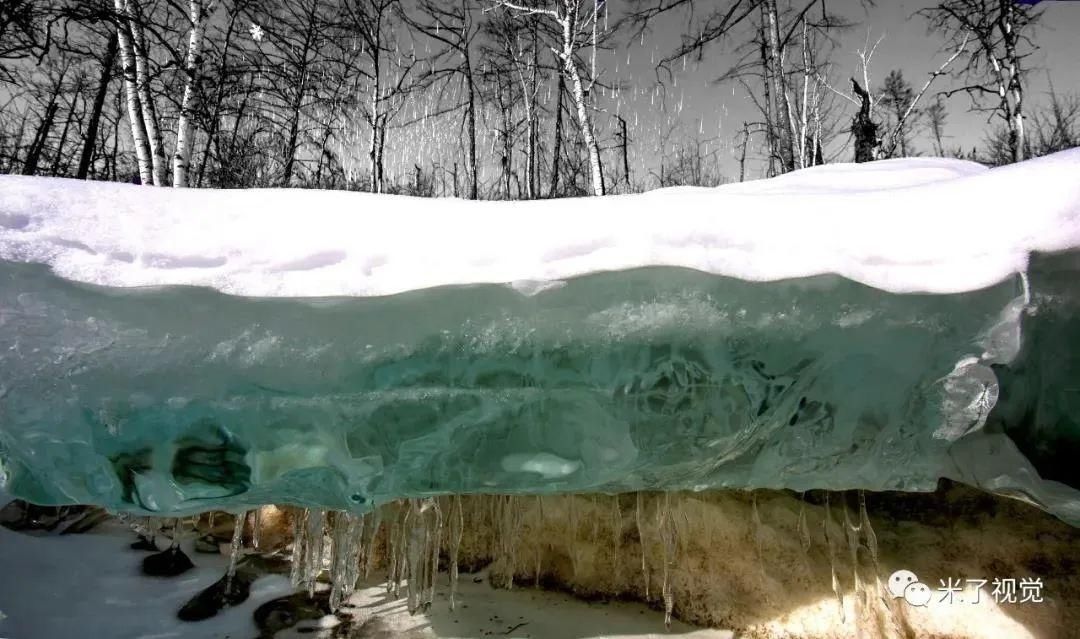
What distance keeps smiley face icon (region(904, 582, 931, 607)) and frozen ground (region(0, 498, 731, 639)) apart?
55 cm

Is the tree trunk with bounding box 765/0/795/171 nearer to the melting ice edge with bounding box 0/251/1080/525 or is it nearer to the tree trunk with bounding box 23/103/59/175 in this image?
the melting ice edge with bounding box 0/251/1080/525

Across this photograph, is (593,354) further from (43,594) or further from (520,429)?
(43,594)

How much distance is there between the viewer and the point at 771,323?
111cm

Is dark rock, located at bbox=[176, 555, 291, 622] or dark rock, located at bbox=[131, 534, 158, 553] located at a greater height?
dark rock, located at bbox=[131, 534, 158, 553]

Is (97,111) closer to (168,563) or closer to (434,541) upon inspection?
(168,563)

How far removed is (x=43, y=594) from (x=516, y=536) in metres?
1.86

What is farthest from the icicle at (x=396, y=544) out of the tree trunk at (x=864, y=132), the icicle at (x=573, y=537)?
the tree trunk at (x=864, y=132)

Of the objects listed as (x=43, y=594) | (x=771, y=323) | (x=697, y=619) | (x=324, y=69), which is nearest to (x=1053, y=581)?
(x=697, y=619)

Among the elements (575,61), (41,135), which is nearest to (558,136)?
(575,61)

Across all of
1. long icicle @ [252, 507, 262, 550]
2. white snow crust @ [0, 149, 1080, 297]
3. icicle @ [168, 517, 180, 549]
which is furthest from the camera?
long icicle @ [252, 507, 262, 550]

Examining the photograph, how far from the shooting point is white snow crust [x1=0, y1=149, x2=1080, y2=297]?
1.05m

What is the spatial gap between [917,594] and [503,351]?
A: 1.51 m

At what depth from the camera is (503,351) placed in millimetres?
1114

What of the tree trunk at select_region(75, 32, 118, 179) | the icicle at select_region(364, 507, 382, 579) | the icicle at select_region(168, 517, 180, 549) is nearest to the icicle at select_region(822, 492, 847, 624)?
the icicle at select_region(364, 507, 382, 579)
